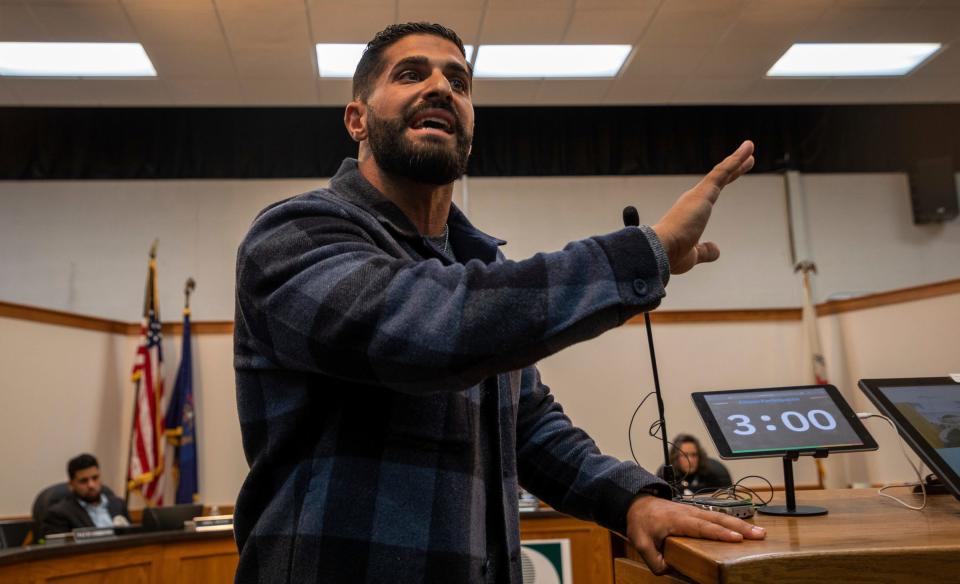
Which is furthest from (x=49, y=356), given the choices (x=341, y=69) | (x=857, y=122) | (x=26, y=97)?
(x=857, y=122)

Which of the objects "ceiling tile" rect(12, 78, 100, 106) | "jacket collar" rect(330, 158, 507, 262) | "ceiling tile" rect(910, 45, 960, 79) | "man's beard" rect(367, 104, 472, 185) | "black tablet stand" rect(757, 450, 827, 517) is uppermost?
"ceiling tile" rect(910, 45, 960, 79)

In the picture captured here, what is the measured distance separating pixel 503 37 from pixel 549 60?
24.4 inches

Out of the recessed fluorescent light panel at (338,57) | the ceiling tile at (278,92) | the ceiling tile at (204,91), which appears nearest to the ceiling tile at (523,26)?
the recessed fluorescent light panel at (338,57)

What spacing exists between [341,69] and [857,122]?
5335 mm

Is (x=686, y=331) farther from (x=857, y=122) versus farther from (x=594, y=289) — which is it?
(x=594, y=289)

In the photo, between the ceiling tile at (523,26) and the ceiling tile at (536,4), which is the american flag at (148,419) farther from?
the ceiling tile at (536,4)

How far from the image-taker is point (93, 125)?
292 inches

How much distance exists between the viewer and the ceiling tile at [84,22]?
5.41 m

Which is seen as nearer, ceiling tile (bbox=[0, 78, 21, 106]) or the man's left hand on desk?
the man's left hand on desk

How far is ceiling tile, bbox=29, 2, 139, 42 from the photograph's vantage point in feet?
17.7

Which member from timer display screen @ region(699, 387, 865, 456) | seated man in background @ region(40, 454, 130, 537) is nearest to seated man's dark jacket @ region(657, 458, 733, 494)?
seated man in background @ region(40, 454, 130, 537)

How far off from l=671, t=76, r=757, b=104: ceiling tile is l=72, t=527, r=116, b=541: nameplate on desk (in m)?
5.55

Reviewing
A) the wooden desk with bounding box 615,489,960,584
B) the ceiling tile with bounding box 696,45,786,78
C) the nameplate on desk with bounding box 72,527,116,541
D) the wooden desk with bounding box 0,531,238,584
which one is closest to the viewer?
the wooden desk with bounding box 615,489,960,584

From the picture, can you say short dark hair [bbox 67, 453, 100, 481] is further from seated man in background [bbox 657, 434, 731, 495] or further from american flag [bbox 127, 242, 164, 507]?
seated man in background [bbox 657, 434, 731, 495]
